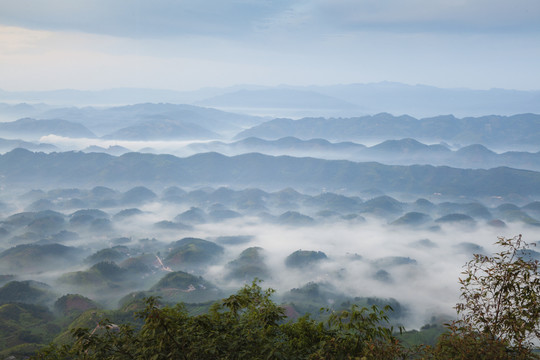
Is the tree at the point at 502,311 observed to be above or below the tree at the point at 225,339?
above

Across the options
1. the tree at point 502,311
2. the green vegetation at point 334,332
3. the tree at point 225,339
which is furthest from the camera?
the tree at point 225,339

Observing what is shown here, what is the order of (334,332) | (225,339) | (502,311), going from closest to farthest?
(502,311) < (225,339) < (334,332)

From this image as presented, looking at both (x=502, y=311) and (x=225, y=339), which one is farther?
(x=225, y=339)

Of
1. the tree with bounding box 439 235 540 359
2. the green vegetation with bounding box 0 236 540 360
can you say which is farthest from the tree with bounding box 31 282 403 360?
the tree with bounding box 439 235 540 359

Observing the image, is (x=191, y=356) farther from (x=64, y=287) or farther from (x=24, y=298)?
(x=64, y=287)

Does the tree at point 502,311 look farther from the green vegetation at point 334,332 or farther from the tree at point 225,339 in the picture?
the tree at point 225,339

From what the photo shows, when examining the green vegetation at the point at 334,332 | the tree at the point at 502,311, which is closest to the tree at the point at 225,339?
the green vegetation at the point at 334,332

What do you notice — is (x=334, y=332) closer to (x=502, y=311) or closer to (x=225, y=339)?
(x=225, y=339)

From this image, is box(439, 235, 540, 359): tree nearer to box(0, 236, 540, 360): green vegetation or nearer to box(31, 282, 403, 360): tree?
box(0, 236, 540, 360): green vegetation

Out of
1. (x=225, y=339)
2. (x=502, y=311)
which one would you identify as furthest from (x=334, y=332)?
(x=502, y=311)

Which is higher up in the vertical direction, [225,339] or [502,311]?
[502,311]
